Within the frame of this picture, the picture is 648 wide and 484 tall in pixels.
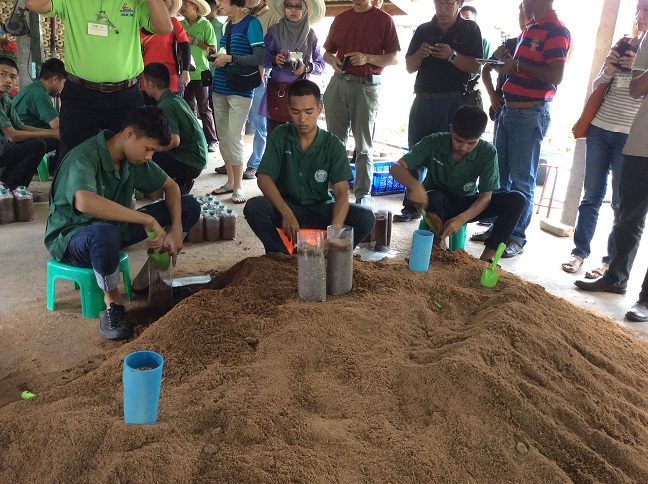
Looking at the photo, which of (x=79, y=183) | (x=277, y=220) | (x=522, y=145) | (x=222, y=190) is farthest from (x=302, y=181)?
(x=222, y=190)

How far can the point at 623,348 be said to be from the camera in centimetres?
246

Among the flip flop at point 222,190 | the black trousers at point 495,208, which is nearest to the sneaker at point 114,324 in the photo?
the black trousers at point 495,208

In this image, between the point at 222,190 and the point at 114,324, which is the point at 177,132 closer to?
the point at 222,190

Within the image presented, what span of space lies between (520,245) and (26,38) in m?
7.26

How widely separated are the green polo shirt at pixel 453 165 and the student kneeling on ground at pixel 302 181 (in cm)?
56

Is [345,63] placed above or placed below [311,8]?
below

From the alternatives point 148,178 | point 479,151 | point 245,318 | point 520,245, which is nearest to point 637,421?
point 245,318

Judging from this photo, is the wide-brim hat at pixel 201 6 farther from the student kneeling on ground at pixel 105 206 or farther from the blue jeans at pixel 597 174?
the blue jeans at pixel 597 174

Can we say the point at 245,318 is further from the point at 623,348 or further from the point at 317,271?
the point at 623,348

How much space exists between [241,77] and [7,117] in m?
2.14

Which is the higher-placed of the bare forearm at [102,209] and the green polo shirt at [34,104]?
the green polo shirt at [34,104]

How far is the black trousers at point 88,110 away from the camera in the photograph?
10.3 ft

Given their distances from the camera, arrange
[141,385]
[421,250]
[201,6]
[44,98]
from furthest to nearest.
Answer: [201,6] → [44,98] → [421,250] → [141,385]

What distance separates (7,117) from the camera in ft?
15.8
